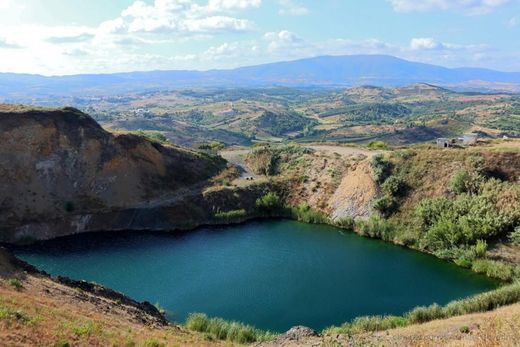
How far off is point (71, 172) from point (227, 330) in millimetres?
39015

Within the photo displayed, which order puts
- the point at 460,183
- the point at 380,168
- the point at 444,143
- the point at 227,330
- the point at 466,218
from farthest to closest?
1. the point at 444,143
2. the point at 380,168
3. the point at 460,183
4. the point at 466,218
5. the point at 227,330

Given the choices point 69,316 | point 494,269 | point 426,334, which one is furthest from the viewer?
point 494,269

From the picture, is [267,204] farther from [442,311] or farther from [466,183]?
[442,311]

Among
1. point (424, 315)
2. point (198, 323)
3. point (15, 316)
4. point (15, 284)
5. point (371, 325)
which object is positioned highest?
point (15, 316)

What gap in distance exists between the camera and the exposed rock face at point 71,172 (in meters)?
56.7

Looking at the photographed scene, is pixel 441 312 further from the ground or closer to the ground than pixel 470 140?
closer to the ground

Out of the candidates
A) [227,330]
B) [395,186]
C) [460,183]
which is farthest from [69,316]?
[460,183]

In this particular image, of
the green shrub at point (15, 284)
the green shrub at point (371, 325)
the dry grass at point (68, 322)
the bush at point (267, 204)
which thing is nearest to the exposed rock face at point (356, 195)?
the bush at point (267, 204)

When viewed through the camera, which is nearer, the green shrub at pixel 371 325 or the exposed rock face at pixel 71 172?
the green shrub at pixel 371 325

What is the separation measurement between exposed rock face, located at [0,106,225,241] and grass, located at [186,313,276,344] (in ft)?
97.7

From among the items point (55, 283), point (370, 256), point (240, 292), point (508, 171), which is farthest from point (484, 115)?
point (55, 283)

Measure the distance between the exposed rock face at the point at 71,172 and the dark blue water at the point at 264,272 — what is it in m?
4.97

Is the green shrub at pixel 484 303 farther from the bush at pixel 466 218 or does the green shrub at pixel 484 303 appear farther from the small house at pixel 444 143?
the small house at pixel 444 143

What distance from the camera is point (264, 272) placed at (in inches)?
1750
